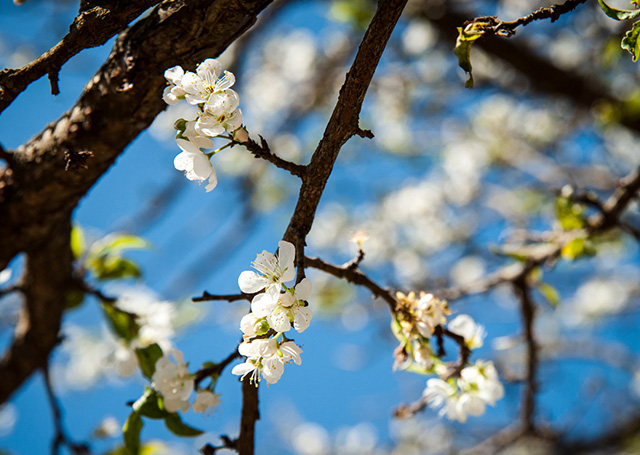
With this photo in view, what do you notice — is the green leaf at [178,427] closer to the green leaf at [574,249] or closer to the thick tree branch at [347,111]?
the thick tree branch at [347,111]

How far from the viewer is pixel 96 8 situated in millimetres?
649

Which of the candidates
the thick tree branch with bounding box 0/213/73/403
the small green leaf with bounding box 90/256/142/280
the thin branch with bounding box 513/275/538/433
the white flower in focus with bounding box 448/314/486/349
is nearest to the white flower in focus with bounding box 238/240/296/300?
the white flower in focus with bounding box 448/314/486/349

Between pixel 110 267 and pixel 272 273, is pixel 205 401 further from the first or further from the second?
pixel 110 267

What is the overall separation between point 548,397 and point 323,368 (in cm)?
248

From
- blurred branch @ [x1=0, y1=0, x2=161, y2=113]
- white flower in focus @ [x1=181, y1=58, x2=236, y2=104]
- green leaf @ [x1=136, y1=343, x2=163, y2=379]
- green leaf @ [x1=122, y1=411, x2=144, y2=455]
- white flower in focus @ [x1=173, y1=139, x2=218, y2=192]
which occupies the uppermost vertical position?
blurred branch @ [x1=0, y1=0, x2=161, y2=113]

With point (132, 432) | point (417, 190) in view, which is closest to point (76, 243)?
point (132, 432)

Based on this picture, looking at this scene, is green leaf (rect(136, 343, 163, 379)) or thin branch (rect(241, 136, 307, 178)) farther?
green leaf (rect(136, 343, 163, 379))

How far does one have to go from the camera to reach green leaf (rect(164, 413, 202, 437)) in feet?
2.84

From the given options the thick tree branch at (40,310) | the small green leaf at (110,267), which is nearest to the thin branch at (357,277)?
the thick tree branch at (40,310)

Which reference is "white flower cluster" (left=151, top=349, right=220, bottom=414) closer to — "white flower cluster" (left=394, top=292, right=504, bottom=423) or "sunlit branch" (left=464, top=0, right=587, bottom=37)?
"white flower cluster" (left=394, top=292, right=504, bottom=423)

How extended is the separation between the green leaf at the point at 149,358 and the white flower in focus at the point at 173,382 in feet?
0.31

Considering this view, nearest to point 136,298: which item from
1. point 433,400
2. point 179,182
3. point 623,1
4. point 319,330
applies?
point 433,400

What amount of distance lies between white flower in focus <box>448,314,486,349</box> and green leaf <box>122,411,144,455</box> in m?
0.59

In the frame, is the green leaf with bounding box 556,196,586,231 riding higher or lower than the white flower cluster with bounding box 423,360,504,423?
lower
